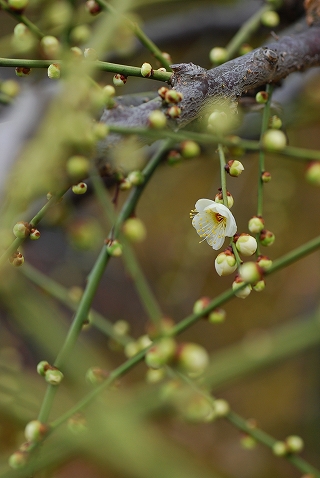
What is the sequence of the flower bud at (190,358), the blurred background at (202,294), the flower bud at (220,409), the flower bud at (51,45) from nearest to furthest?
the flower bud at (190,358)
the flower bud at (51,45)
the flower bud at (220,409)
the blurred background at (202,294)

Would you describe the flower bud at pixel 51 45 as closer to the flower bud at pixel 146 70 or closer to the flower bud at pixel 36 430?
the flower bud at pixel 146 70

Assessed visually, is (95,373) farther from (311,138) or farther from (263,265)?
(311,138)

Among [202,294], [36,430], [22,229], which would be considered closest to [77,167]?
[22,229]

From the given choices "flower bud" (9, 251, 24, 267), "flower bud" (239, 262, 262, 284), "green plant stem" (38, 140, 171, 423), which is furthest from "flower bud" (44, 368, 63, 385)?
"flower bud" (239, 262, 262, 284)

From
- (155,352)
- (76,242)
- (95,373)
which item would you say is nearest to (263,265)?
(155,352)

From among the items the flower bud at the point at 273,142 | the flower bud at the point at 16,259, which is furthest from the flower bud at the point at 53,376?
the flower bud at the point at 273,142

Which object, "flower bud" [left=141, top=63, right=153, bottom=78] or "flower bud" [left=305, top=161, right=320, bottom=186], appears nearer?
"flower bud" [left=141, top=63, right=153, bottom=78]

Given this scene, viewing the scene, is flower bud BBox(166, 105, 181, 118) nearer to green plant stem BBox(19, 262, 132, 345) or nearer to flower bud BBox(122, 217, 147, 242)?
flower bud BBox(122, 217, 147, 242)
